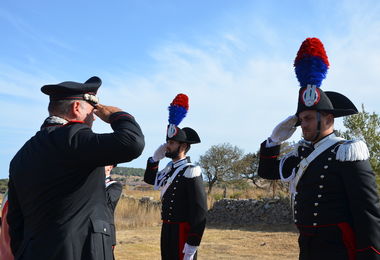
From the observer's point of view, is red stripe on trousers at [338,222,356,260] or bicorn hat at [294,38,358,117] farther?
bicorn hat at [294,38,358,117]

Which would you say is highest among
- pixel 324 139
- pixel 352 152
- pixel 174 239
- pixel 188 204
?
pixel 324 139

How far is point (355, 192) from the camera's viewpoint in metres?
2.78

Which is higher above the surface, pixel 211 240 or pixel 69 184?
pixel 69 184

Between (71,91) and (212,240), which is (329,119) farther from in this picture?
(212,240)

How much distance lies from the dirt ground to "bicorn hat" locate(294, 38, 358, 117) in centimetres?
690

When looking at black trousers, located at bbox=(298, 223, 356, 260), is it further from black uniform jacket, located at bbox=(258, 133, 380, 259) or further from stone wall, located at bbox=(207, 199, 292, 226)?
stone wall, located at bbox=(207, 199, 292, 226)

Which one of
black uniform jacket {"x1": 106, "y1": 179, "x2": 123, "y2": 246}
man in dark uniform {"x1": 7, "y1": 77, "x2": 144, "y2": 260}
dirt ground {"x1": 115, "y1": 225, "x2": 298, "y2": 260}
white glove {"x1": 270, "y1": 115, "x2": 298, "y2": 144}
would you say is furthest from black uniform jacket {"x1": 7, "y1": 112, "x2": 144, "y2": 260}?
dirt ground {"x1": 115, "y1": 225, "x2": 298, "y2": 260}

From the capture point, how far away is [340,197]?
2.91 meters

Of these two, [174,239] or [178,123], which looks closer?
[174,239]

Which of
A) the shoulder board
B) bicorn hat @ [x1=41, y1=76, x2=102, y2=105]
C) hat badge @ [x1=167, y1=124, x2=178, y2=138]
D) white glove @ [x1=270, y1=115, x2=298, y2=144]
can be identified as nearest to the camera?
bicorn hat @ [x1=41, y1=76, x2=102, y2=105]

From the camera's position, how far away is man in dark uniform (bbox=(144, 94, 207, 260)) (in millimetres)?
4559

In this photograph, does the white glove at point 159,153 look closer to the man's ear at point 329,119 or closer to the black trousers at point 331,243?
the man's ear at point 329,119

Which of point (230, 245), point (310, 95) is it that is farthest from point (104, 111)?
point (230, 245)

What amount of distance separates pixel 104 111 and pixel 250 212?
15812 mm
